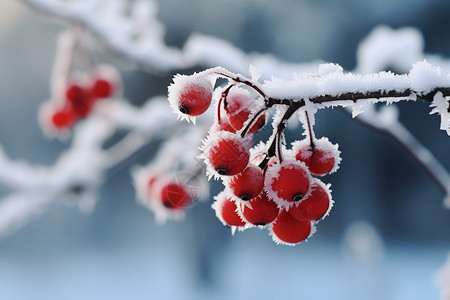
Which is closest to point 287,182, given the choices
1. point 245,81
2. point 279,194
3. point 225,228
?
point 279,194

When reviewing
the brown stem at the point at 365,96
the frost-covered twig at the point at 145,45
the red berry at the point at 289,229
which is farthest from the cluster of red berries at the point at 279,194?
the frost-covered twig at the point at 145,45

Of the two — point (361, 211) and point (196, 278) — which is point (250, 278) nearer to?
point (196, 278)

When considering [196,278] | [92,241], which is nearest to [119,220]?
[92,241]

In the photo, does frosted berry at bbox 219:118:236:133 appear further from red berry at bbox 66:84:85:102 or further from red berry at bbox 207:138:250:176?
red berry at bbox 66:84:85:102

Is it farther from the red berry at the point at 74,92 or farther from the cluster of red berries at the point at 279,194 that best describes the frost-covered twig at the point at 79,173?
the cluster of red berries at the point at 279,194

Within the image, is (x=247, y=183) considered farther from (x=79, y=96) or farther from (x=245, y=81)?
(x=79, y=96)

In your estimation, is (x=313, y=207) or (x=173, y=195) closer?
(x=313, y=207)

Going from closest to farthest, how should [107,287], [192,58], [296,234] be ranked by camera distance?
[296,234]
[192,58]
[107,287]
